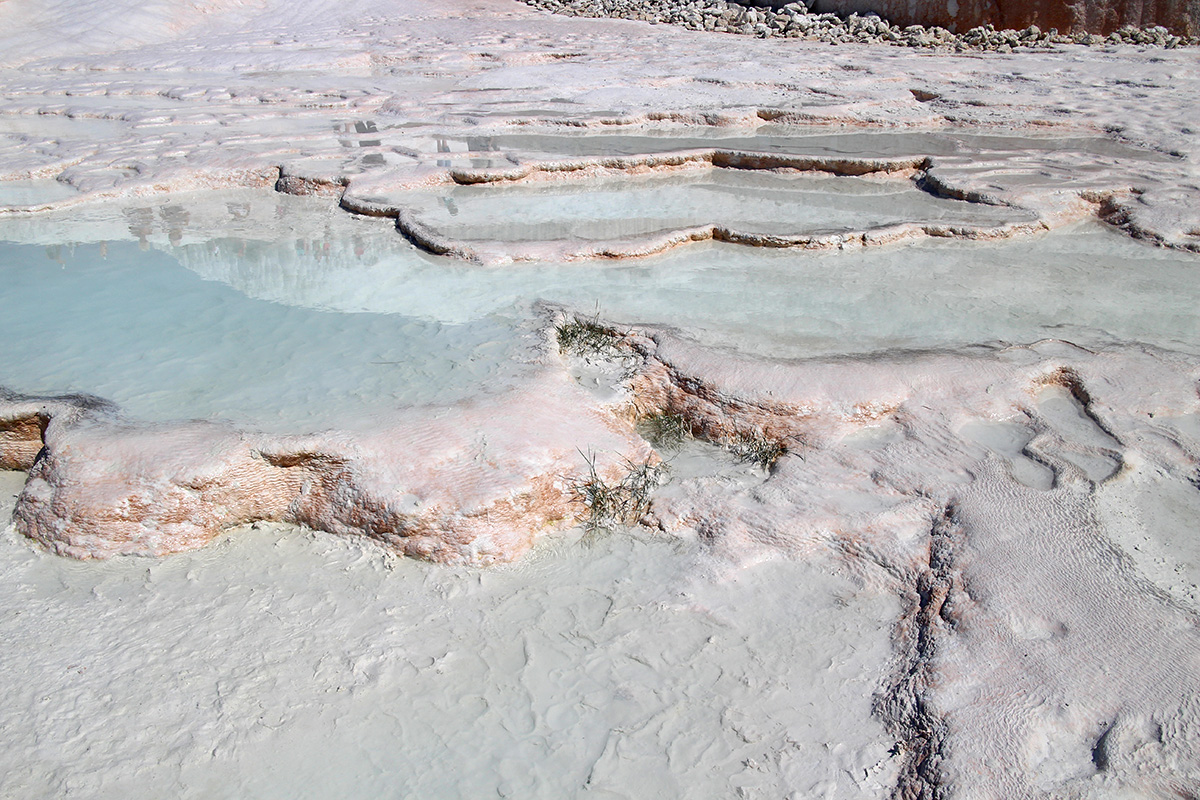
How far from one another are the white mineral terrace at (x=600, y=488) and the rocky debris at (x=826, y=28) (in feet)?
16.6

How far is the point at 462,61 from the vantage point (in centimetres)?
859

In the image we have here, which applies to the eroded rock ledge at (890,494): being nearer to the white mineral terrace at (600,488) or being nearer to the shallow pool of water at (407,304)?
the white mineral terrace at (600,488)

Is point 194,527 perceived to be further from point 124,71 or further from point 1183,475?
point 124,71

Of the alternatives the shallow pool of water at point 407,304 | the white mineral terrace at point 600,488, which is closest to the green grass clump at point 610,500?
the white mineral terrace at point 600,488

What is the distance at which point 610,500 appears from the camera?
2.25m

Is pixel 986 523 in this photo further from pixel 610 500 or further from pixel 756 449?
pixel 610 500

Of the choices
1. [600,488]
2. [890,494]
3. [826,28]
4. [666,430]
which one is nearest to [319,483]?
[600,488]

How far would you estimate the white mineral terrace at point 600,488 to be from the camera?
1.65 metres

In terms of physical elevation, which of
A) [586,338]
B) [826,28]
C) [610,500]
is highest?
[826,28]

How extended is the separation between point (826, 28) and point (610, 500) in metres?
9.50

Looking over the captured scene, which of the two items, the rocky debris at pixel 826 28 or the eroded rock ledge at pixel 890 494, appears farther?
the rocky debris at pixel 826 28

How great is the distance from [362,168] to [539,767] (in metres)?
3.99

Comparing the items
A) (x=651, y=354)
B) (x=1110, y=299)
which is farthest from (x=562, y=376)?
(x=1110, y=299)

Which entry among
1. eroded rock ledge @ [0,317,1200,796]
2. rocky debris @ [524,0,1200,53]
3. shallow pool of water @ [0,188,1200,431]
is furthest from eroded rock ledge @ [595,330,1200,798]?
rocky debris @ [524,0,1200,53]
